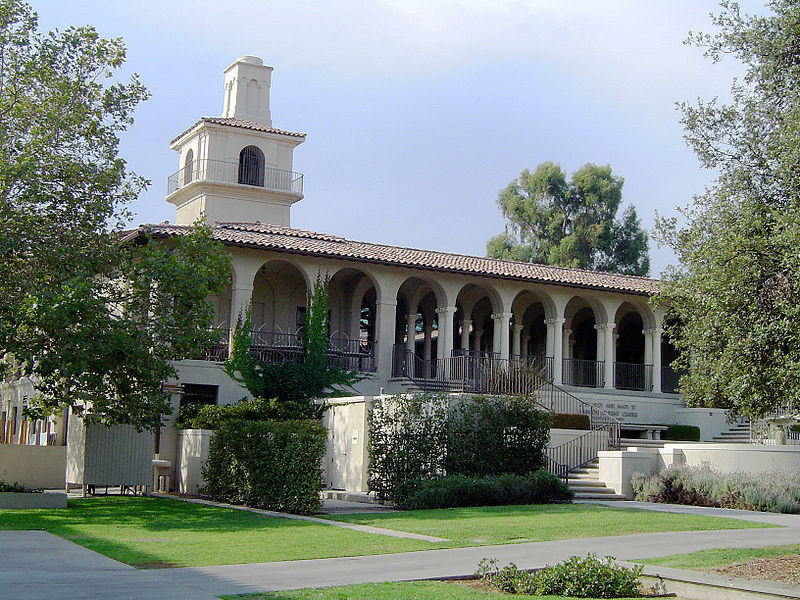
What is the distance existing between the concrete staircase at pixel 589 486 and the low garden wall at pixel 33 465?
11.9 metres

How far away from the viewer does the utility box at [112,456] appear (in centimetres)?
2178

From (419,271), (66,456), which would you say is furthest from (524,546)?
(419,271)

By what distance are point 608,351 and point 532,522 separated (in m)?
22.3

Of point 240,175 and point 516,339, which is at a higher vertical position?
point 240,175

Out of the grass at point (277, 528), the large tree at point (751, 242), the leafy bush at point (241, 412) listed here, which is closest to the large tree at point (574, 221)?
the leafy bush at point (241, 412)

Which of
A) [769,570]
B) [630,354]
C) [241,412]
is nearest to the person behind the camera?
[769,570]

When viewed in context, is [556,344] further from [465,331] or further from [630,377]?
[465,331]

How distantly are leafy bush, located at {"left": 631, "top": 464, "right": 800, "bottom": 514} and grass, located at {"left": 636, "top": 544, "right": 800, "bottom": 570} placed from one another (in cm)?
748

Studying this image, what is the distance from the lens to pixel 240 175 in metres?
45.8

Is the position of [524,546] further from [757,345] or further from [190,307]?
[190,307]

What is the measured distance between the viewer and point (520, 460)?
73.0ft

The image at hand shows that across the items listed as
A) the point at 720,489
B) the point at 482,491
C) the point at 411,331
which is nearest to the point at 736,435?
the point at 411,331

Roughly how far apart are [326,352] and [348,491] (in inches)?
314

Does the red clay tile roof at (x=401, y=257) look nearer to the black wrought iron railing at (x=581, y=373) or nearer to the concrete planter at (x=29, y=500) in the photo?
the black wrought iron railing at (x=581, y=373)
